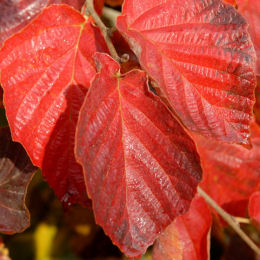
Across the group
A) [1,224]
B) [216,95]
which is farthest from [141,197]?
[1,224]

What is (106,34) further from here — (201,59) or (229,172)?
(229,172)

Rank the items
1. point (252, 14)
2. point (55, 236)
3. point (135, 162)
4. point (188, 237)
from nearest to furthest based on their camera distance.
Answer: point (135, 162)
point (252, 14)
point (188, 237)
point (55, 236)

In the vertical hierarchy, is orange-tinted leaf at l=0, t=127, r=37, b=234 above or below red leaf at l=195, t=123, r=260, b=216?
above

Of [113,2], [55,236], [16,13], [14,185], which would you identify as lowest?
[55,236]

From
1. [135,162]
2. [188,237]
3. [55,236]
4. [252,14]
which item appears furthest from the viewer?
[55,236]

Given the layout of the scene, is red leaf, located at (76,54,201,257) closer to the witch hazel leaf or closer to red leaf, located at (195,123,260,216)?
the witch hazel leaf

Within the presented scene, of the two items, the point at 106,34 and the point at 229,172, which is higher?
the point at 106,34

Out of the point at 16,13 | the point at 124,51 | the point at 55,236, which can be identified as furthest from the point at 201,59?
the point at 55,236

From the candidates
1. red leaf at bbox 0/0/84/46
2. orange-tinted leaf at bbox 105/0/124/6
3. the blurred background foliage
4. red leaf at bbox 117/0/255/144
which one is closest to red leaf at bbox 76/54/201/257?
red leaf at bbox 117/0/255/144
